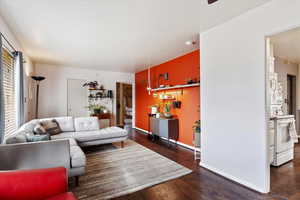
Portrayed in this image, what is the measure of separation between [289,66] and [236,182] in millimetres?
4609

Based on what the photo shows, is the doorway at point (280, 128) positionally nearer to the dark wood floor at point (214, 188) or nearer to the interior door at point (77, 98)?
the dark wood floor at point (214, 188)

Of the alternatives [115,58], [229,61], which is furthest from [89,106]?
[229,61]

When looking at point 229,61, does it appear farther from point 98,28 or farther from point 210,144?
point 98,28

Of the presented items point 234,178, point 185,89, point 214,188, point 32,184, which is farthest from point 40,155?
point 185,89

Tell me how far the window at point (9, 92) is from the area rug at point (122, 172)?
1.63 metres

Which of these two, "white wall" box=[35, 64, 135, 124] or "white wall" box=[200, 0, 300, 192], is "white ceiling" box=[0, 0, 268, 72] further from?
"white wall" box=[35, 64, 135, 124]

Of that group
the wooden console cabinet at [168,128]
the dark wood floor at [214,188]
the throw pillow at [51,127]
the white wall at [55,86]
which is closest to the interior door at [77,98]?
the white wall at [55,86]

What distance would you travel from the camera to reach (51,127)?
3.55 metres

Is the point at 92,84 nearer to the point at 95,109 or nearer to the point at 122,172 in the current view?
the point at 95,109

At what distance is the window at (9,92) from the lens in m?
2.63

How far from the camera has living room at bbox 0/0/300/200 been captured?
189 cm

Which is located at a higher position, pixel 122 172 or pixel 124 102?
pixel 124 102

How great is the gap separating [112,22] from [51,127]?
2891 mm

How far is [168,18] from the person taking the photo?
2.29 meters
